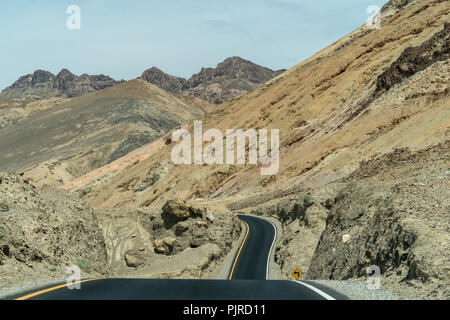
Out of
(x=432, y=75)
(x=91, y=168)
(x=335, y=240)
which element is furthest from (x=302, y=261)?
(x=91, y=168)

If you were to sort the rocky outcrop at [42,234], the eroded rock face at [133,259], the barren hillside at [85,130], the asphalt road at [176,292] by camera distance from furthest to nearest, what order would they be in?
1. the barren hillside at [85,130]
2. the eroded rock face at [133,259]
3. the rocky outcrop at [42,234]
4. the asphalt road at [176,292]

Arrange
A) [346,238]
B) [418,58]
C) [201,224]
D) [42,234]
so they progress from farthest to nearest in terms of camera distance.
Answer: [418,58]
[201,224]
[346,238]
[42,234]

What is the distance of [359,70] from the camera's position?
7306 cm

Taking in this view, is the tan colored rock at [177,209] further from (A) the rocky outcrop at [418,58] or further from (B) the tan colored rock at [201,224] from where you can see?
(A) the rocky outcrop at [418,58]

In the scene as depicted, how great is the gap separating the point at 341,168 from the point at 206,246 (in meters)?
21.3

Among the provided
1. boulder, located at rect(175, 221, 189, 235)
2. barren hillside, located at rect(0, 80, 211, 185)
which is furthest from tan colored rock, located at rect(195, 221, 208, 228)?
barren hillside, located at rect(0, 80, 211, 185)

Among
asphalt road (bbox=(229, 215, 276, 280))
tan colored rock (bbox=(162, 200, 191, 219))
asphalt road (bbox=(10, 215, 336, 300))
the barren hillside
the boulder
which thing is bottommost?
asphalt road (bbox=(229, 215, 276, 280))

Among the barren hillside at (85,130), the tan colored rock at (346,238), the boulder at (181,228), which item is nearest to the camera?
the tan colored rock at (346,238)

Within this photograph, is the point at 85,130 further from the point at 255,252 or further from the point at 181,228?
the point at 255,252

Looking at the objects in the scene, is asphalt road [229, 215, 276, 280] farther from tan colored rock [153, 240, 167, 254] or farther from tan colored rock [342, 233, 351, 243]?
tan colored rock [342, 233, 351, 243]

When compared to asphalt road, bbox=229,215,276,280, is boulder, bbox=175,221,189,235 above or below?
above

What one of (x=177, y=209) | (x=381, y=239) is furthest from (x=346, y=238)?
(x=177, y=209)

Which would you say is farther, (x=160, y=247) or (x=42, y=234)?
(x=160, y=247)

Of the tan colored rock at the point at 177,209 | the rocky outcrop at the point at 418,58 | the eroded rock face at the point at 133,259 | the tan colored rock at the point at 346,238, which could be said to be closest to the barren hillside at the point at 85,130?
the tan colored rock at the point at 177,209
